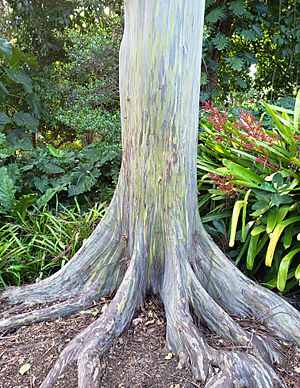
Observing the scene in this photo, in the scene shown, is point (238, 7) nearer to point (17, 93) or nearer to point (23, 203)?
point (17, 93)

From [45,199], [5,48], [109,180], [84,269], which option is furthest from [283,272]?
[5,48]

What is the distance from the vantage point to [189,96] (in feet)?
6.16

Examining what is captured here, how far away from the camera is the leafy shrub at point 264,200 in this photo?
2.09m

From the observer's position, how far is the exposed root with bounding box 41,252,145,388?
61.9 inches

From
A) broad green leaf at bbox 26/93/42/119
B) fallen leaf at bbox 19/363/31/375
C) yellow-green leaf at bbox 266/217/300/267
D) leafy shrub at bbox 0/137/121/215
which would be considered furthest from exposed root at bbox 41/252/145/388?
broad green leaf at bbox 26/93/42/119

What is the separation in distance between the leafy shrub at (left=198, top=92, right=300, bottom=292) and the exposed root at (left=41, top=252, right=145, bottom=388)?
2.16 ft

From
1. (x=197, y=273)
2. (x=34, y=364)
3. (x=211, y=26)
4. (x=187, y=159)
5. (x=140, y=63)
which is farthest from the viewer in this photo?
(x=211, y=26)

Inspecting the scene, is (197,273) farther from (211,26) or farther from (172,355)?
(211,26)

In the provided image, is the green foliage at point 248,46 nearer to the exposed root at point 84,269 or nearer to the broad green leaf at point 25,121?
the broad green leaf at point 25,121

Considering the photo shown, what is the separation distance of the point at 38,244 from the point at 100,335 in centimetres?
147

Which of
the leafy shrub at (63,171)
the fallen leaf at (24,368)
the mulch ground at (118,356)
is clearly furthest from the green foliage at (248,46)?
the fallen leaf at (24,368)

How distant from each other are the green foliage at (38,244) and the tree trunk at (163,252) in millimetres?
464

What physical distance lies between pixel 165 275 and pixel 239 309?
468 millimetres

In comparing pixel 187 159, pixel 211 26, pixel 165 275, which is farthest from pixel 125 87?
pixel 211 26
